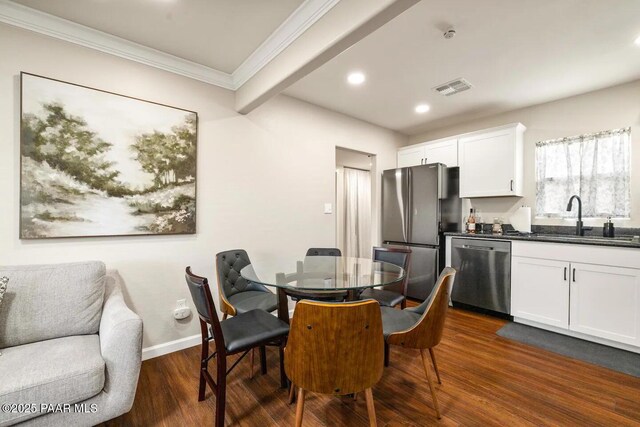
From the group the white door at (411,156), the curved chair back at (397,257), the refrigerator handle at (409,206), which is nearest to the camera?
the curved chair back at (397,257)

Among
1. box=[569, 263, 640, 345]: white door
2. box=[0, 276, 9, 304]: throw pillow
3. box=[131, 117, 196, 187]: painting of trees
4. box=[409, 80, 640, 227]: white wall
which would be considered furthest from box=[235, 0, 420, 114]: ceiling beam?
box=[409, 80, 640, 227]: white wall

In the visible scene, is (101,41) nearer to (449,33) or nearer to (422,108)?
(449,33)

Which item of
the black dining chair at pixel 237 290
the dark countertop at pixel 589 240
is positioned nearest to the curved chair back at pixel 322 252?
the black dining chair at pixel 237 290

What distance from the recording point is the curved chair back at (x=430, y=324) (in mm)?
1562

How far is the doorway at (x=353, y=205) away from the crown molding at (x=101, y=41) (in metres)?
2.85

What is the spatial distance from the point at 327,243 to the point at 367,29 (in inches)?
94.7

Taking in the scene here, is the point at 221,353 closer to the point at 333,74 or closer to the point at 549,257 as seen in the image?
the point at 333,74

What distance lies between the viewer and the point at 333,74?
8.63 feet

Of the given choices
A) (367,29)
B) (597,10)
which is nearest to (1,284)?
(367,29)

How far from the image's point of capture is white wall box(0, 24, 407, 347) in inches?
72.4

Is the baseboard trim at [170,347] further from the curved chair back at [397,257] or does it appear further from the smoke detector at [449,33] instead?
the smoke detector at [449,33]

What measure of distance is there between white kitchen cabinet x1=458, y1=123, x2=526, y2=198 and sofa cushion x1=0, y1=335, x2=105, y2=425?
4005 mm

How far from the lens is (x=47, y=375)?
4.17ft

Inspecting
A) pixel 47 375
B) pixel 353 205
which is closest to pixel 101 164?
pixel 47 375
